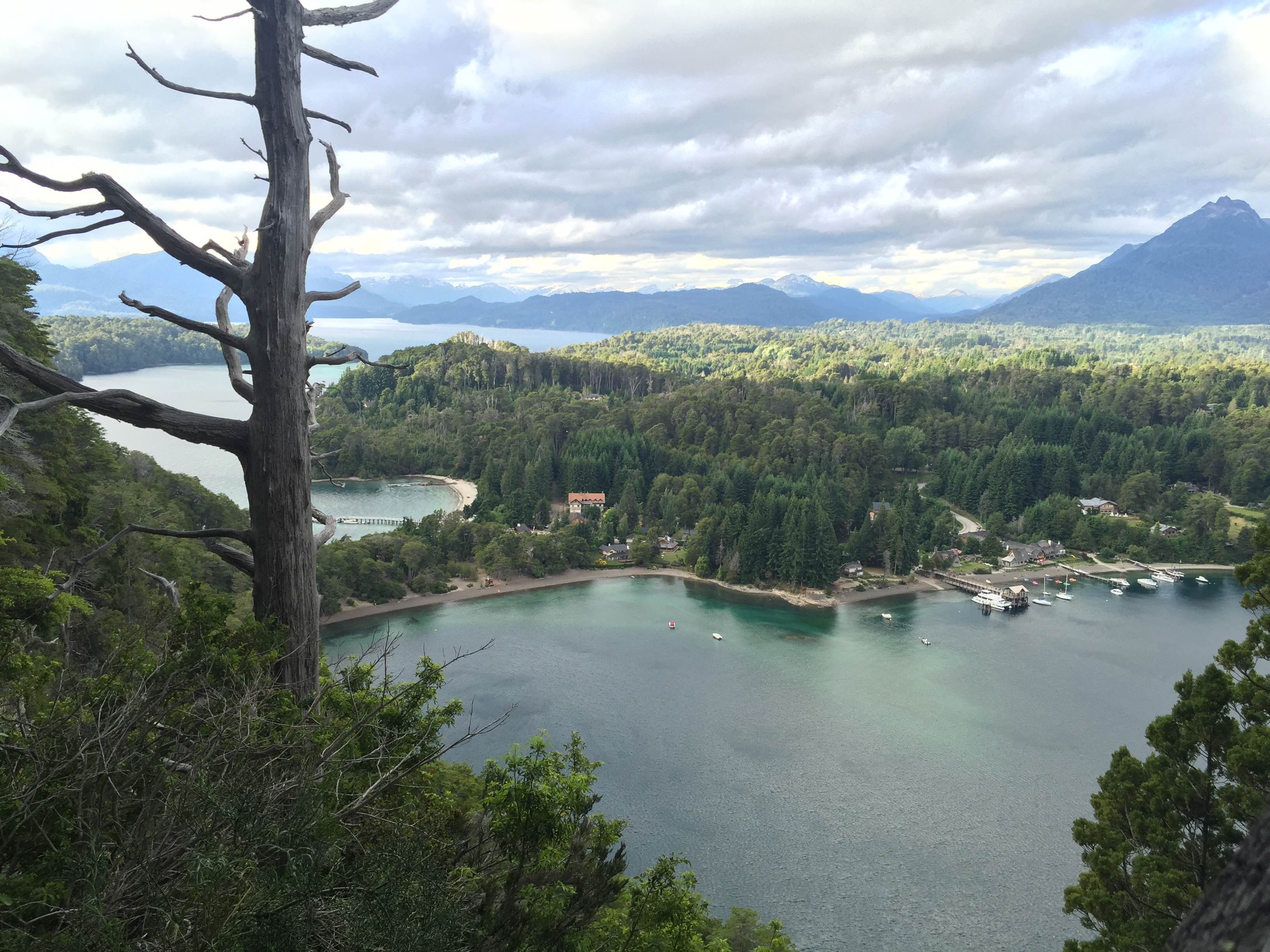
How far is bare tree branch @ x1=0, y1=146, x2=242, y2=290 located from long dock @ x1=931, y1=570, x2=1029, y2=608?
85.4ft

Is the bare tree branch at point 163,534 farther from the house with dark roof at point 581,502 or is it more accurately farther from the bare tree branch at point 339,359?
the house with dark roof at point 581,502

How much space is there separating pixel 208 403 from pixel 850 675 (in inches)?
1600

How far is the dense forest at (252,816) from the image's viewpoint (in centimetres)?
151

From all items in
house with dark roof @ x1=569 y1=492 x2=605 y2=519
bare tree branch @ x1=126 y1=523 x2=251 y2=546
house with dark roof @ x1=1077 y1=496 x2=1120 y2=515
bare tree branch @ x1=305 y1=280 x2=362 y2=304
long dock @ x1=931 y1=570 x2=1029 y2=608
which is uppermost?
bare tree branch @ x1=305 y1=280 x2=362 y2=304

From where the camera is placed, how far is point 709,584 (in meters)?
26.2

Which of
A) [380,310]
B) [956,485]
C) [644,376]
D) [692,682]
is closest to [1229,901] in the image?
[692,682]

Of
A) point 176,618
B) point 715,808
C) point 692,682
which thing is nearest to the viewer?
point 176,618

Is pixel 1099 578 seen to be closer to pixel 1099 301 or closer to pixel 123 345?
pixel 123 345

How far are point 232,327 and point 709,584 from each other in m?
24.6

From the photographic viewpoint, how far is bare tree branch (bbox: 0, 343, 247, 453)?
171 cm

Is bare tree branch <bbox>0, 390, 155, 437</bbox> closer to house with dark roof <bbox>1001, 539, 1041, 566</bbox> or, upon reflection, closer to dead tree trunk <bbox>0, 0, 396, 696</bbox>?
dead tree trunk <bbox>0, 0, 396, 696</bbox>

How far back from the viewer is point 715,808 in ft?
40.1

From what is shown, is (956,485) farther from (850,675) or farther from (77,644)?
(77,644)

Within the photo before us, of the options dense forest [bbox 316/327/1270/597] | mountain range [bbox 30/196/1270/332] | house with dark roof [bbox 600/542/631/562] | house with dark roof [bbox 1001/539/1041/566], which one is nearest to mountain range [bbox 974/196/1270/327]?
mountain range [bbox 30/196/1270/332]
